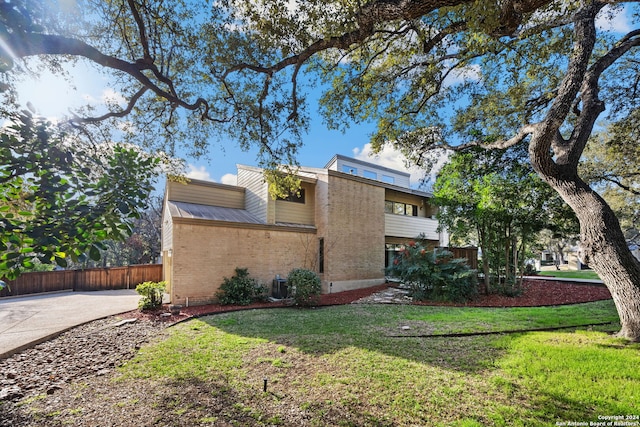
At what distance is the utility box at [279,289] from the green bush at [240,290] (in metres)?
0.85

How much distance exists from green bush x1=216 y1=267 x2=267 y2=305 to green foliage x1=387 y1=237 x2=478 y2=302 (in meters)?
6.08

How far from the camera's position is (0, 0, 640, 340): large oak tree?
4945mm

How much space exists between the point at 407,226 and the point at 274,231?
9184mm

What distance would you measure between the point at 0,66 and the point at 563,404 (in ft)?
23.8

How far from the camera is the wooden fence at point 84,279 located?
14.3m

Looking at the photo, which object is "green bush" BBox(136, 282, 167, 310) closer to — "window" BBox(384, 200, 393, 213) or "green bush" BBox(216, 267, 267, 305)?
"green bush" BBox(216, 267, 267, 305)

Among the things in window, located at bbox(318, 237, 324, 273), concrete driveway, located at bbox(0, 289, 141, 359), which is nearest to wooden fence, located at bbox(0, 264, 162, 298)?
concrete driveway, located at bbox(0, 289, 141, 359)

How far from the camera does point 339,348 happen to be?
549 cm

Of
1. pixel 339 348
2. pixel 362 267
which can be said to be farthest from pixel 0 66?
pixel 362 267

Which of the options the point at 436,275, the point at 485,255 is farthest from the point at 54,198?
the point at 485,255

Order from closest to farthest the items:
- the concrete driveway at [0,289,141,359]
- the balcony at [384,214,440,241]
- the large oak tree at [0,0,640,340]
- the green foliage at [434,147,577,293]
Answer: the large oak tree at [0,0,640,340], the concrete driveway at [0,289,141,359], the green foliage at [434,147,577,293], the balcony at [384,214,440,241]

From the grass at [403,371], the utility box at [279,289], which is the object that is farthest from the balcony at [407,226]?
the grass at [403,371]

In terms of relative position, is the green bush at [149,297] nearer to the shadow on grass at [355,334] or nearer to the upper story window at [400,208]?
the shadow on grass at [355,334]

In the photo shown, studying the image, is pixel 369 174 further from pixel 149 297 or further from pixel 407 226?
pixel 149 297
